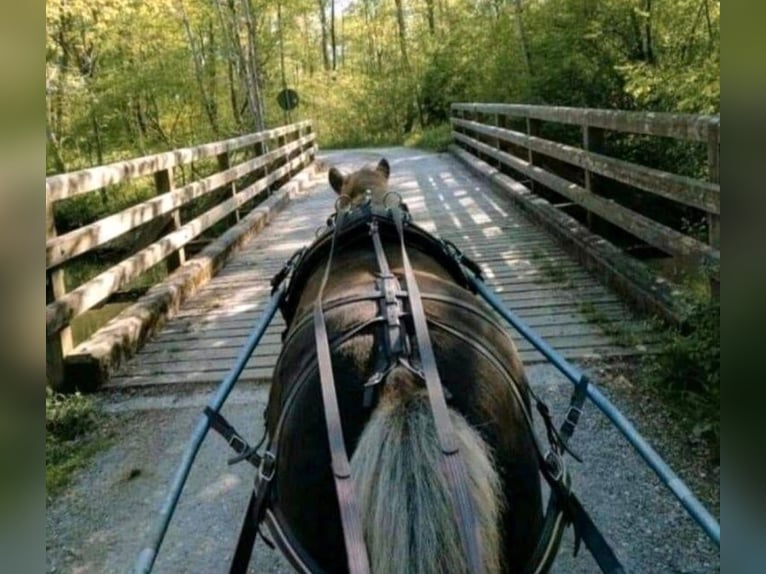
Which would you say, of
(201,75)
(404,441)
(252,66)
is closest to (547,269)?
(404,441)

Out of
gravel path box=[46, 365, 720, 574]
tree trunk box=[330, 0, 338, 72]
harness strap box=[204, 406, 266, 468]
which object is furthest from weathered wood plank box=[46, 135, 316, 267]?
tree trunk box=[330, 0, 338, 72]

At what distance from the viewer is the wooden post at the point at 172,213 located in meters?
5.98

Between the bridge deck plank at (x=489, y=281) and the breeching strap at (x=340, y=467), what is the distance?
288 centimetres

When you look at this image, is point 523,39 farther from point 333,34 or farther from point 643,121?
point 333,34

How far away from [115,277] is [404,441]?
3761 mm

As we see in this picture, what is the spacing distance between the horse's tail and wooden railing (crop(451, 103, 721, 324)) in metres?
0.67

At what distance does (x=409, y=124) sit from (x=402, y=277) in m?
24.9

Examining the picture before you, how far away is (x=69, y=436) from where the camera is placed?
3584 millimetres

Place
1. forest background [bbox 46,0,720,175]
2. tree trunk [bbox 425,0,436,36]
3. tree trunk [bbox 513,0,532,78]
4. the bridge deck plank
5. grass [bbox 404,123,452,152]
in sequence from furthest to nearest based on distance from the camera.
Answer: tree trunk [bbox 425,0,436,36] → grass [bbox 404,123,452,152] → tree trunk [bbox 513,0,532,78] → forest background [bbox 46,0,720,175] → the bridge deck plank

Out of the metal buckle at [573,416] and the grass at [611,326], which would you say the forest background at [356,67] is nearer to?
the metal buckle at [573,416]

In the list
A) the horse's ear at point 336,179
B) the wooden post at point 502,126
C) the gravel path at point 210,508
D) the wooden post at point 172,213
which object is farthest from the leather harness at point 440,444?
the wooden post at point 502,126

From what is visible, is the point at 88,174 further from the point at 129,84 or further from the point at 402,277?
the point at 129,84

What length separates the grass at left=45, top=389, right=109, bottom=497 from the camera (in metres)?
3.23

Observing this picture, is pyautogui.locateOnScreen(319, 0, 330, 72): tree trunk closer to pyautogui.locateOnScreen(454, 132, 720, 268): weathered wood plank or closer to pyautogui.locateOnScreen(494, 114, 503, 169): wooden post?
pyautogui.locateOnScreen(494, 114, 503, 169): wooden post
